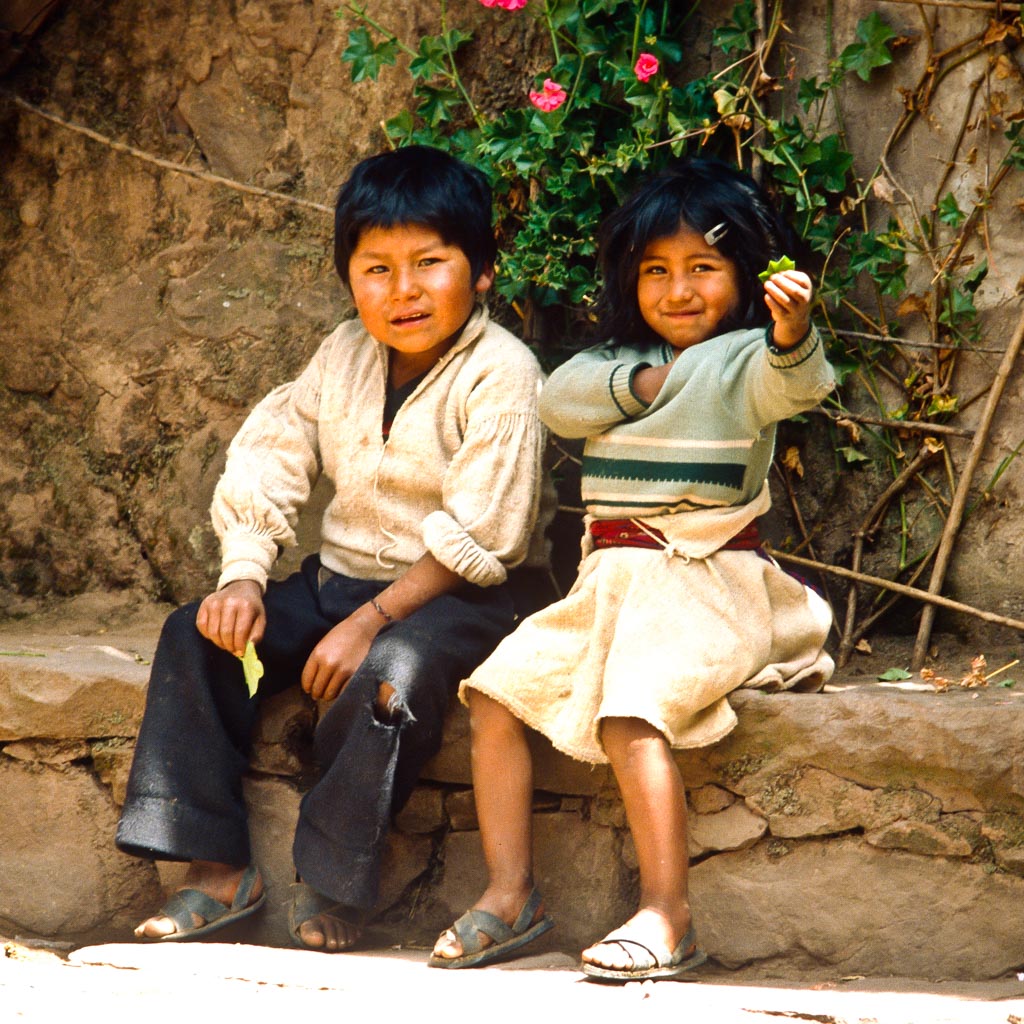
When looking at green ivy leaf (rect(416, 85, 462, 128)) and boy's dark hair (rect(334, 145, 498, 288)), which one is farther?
green ivy leaf (rect(416, 85, 462, 128))

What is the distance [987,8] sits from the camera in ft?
9.83

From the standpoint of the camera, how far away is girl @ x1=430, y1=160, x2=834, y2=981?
7.93 feet

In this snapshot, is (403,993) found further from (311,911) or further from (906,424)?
(906,424)

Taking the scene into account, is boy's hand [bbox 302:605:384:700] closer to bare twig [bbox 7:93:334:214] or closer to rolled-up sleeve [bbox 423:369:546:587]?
rolled-up sleeve [bbox 423:369:546:587]

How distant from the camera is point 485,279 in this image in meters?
3.02

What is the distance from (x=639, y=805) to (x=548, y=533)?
1048 millimetres

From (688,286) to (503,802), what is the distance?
103 cm

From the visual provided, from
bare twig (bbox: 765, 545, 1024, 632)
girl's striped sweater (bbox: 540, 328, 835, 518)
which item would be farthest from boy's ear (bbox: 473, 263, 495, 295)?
bare twig (bbox: 765, 545, 1024, 632)

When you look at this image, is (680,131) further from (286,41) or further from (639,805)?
(639,805)

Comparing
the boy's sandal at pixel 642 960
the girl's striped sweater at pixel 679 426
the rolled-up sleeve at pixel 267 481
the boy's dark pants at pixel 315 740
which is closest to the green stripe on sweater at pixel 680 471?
the girl's striped sweater at pixel 679 426

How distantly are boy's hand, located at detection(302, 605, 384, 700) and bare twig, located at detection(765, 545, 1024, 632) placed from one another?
0.97 metres

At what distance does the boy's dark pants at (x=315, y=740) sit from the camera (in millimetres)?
2537

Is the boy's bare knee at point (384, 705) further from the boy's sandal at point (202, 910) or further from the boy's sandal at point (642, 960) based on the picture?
the boy's sandal at point (642, 960)

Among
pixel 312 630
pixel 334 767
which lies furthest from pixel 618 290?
pixel 334 767
